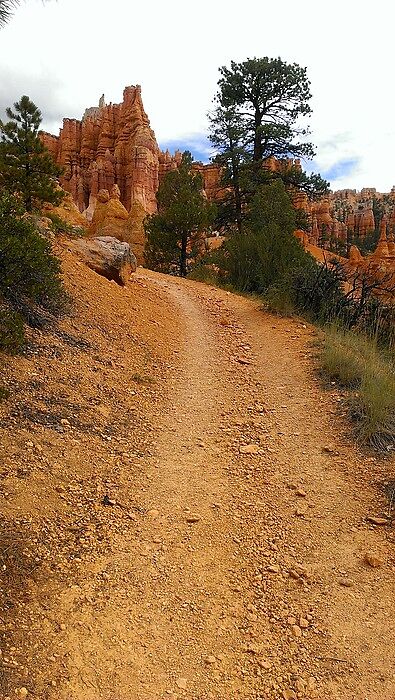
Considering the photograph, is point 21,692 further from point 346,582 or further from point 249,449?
point 249,449

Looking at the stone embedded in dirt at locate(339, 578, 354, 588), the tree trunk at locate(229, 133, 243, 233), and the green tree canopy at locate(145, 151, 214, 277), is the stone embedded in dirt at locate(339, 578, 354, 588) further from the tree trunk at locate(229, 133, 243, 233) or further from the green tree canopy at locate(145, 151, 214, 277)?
the tree trunk at locate(229, 133, 243, 233)

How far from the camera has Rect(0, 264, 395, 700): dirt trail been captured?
2449mm

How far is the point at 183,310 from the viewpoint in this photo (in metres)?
10.6

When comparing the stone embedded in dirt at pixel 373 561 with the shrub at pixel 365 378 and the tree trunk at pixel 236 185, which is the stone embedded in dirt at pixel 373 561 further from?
the tree trunk at pixel 236 185

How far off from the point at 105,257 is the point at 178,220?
26.1ft

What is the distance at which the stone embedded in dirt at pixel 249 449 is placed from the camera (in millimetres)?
4617

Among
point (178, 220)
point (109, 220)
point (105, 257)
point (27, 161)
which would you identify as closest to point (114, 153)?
point (109, 220)

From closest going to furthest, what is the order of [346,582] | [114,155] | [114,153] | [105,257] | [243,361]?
1. [346,582]
2. [243,361]
3. [105,257]
4. [114,155]
5. [114,153]

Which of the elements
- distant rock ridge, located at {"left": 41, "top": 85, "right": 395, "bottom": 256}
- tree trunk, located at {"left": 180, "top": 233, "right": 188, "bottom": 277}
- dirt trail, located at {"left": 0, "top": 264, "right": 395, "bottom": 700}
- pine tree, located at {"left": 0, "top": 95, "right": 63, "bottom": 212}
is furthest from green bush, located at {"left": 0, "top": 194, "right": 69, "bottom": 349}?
distant rock ridge, located at {"left": 41, "top": 85, "right": 395, "bottom": 256}

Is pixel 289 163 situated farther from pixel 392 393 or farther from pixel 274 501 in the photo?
pixel 274 501

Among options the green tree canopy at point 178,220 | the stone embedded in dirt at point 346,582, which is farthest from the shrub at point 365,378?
the green tree canopy at point 178,220

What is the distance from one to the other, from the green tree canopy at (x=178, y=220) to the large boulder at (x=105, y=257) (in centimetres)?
735

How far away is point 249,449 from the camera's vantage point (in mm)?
4660

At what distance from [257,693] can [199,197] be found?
1695 centimetres
